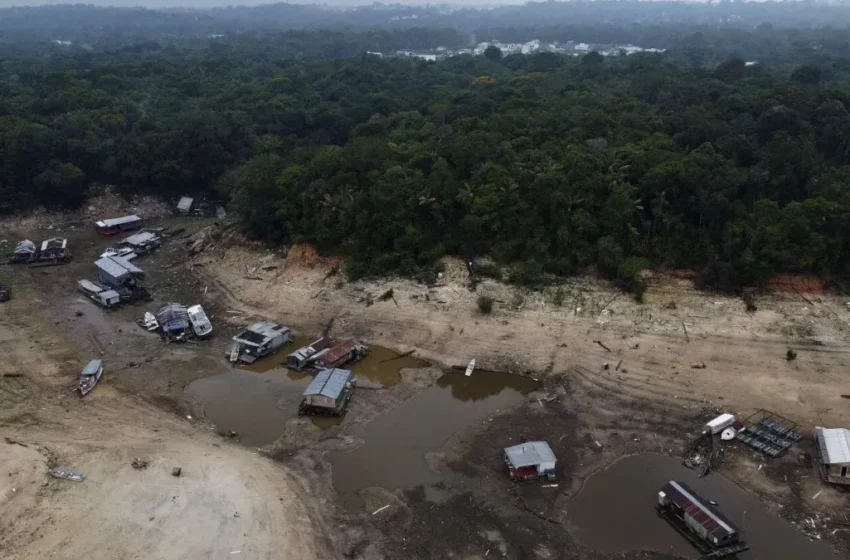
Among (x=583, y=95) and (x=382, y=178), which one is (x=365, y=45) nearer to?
(x=583, y=95)

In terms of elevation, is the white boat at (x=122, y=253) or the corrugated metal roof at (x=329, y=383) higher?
the corrugated metal roof at (x=329, y=383)

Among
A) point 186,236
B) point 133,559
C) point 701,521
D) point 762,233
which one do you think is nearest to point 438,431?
point 701,521

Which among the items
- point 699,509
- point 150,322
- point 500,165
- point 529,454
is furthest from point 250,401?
point 500,165

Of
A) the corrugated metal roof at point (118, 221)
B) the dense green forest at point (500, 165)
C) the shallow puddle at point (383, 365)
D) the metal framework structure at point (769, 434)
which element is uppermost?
the dense green forest at point (500, 165)

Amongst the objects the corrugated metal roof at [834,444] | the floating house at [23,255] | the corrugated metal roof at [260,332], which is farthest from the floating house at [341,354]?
the floating house at [23,255]

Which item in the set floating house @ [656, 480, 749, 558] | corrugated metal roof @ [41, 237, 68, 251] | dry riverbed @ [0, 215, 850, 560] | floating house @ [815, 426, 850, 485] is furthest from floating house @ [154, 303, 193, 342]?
floating house @ [815, 426, 850, 485]

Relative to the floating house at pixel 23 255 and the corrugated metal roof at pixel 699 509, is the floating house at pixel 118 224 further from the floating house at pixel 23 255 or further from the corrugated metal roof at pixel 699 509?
the corrugated metal roof at pixel 699 509

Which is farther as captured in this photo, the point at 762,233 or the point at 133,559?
the point at 762,233
